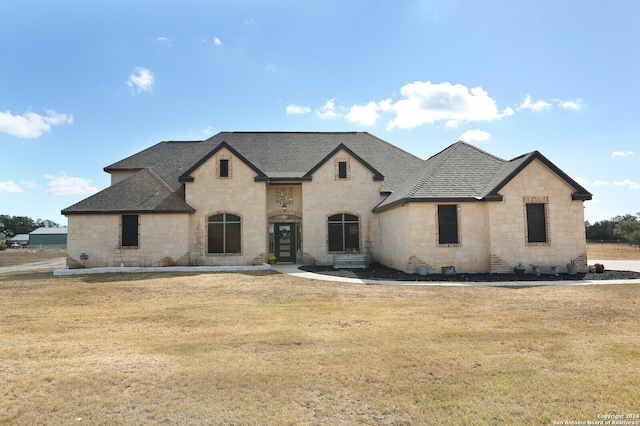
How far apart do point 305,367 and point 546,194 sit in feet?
52.0

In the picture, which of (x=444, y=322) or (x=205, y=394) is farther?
(x=444, y=322)

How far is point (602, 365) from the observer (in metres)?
5.32

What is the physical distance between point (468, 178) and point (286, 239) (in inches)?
433

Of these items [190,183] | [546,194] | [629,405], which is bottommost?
[629,405]

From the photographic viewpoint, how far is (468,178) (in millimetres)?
17969

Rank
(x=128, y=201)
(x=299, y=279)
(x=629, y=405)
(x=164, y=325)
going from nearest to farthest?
1. (x=629, y=405)
2. (x=164, y=325)
3. (x=299, y=279)
4. (x=128, y=201)

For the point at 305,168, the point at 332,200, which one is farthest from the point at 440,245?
the point at 305,168

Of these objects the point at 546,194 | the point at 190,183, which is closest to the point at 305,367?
the point at 546,194

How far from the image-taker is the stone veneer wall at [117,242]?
19266mm

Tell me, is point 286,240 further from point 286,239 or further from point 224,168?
point 224,168

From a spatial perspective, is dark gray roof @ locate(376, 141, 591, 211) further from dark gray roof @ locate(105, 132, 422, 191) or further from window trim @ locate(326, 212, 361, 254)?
dark gray roof @ locate(105, 132, 422, 191)

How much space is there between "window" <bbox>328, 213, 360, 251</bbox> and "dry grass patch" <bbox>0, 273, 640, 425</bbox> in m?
10.8

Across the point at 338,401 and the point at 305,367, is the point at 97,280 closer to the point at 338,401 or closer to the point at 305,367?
the point at 305,367

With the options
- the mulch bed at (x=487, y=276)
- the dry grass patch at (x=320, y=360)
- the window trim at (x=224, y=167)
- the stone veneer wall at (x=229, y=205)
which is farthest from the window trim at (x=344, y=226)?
the dry grass patch at (x=320, y=360)
